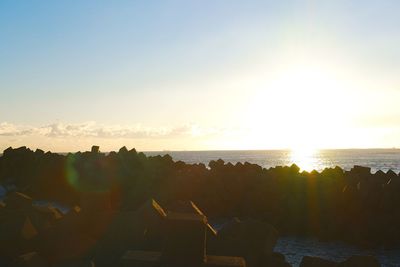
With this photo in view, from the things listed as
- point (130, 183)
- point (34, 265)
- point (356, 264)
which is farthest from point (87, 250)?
point (130, 183)

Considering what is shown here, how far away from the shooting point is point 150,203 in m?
9.90

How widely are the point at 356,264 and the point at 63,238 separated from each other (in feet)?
19.9

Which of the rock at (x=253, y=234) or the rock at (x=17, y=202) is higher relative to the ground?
the rock at (x=17, y=202)

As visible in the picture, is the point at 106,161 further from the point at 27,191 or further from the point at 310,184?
the point at 310,184

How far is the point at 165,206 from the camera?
71.6 feet

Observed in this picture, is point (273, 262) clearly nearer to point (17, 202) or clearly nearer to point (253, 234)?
point (253, 234)

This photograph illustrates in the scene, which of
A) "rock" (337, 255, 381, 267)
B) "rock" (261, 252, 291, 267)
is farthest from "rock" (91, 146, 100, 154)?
"rock" (337, 255, 381, 267)

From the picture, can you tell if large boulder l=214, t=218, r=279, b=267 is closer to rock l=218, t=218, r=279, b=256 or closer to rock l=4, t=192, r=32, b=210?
rock l=218, t=218, r=279, b=256

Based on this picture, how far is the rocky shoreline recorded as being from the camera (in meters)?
9.42

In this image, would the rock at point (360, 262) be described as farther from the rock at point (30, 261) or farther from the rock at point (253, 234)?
the rock at point (30, 261)

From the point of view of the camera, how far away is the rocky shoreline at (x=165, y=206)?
371 inches

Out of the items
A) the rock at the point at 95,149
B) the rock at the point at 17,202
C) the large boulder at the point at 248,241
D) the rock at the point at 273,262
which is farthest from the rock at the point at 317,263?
the rock at the point at 95,149

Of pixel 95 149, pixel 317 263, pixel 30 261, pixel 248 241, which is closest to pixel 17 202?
pixel 30 261

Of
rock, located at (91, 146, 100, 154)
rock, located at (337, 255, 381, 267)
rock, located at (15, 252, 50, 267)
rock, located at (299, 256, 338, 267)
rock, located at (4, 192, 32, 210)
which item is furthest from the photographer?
rock, located at (91, 146, 100, 154)
